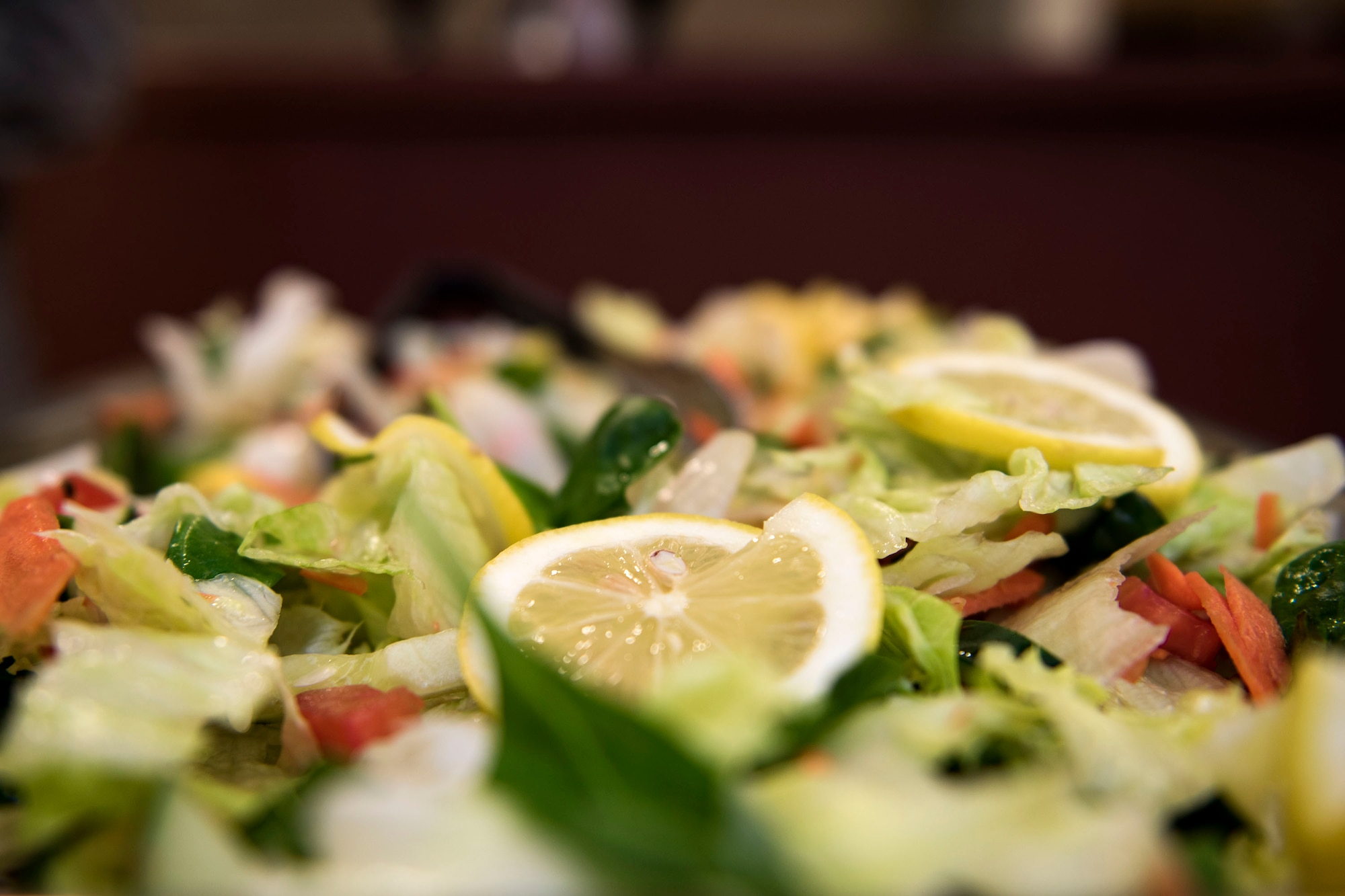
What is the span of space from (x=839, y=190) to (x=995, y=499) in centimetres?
261

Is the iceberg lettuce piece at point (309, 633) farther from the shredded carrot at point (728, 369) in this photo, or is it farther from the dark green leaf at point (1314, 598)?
the shredded carrot at point (728, 369)

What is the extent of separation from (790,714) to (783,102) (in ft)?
9.36

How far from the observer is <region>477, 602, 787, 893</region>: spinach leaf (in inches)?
15.3

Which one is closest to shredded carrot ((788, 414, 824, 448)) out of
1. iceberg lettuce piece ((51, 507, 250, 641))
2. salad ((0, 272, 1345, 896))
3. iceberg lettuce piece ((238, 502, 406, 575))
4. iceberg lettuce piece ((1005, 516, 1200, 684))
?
salad ((0, 272, 1345, 896))

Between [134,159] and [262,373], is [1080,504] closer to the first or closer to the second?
[262,373]

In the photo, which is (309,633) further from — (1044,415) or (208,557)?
(1044,415)

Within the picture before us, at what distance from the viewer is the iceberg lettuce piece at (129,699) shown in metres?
0.47

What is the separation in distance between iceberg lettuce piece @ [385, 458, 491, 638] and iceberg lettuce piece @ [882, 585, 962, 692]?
13.8 inches

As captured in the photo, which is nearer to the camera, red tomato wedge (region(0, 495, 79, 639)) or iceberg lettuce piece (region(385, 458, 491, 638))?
red tomato wedge (region(0, 495, 79, 639))

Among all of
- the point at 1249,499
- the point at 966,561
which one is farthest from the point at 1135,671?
the point at 1249,499

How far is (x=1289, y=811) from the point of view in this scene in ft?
1.47

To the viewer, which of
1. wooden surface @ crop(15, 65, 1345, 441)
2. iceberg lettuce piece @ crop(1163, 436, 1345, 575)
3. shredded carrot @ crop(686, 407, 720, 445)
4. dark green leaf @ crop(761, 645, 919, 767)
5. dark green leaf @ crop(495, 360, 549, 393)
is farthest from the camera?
wooden surface @ crop(15, 65, 1345, 441)

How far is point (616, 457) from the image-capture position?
853 millimetres

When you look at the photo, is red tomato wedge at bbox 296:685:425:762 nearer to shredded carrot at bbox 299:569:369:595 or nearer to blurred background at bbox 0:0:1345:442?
shredded carrot at bbox 299:569:369:595
